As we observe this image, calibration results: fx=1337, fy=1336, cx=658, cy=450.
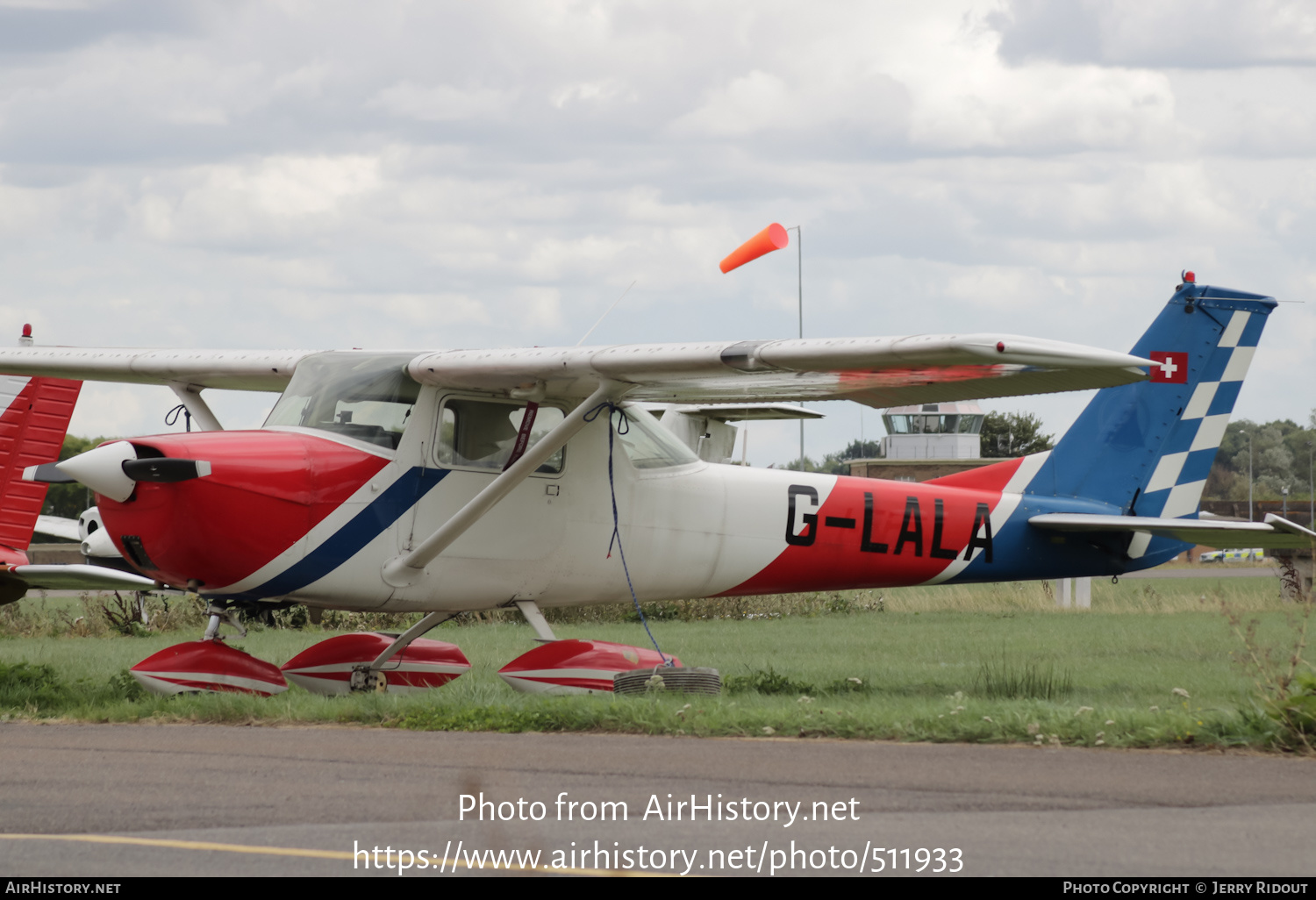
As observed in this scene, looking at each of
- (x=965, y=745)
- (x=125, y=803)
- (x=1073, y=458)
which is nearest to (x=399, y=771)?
(x=125, y=803)

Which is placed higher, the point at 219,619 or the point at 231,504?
the point at 231,504

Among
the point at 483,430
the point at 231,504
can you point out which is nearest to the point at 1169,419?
the point at 483,430

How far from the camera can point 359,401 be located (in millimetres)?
10242

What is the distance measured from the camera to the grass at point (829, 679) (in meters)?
7.98

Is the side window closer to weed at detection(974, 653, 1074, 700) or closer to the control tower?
weed at detection(974, 653, 1074, 700)

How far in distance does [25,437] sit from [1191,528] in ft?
37.0

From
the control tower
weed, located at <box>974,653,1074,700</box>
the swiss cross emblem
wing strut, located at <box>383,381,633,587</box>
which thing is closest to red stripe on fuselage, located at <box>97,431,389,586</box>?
wing strut, located at <box>383,381,633,587</box>

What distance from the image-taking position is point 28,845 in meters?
5.22

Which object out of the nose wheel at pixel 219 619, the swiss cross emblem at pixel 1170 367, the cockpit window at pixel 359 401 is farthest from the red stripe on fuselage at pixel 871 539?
the nose wheel at pixel 219 619

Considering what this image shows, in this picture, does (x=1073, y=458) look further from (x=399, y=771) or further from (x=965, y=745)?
(x=399, y=771)

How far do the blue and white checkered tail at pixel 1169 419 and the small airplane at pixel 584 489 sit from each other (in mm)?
25

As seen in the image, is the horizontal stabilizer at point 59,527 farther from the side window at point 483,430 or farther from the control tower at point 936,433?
the control tower at point 936,433

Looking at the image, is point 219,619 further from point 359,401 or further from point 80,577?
point 359,401

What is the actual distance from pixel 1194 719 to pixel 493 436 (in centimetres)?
555
